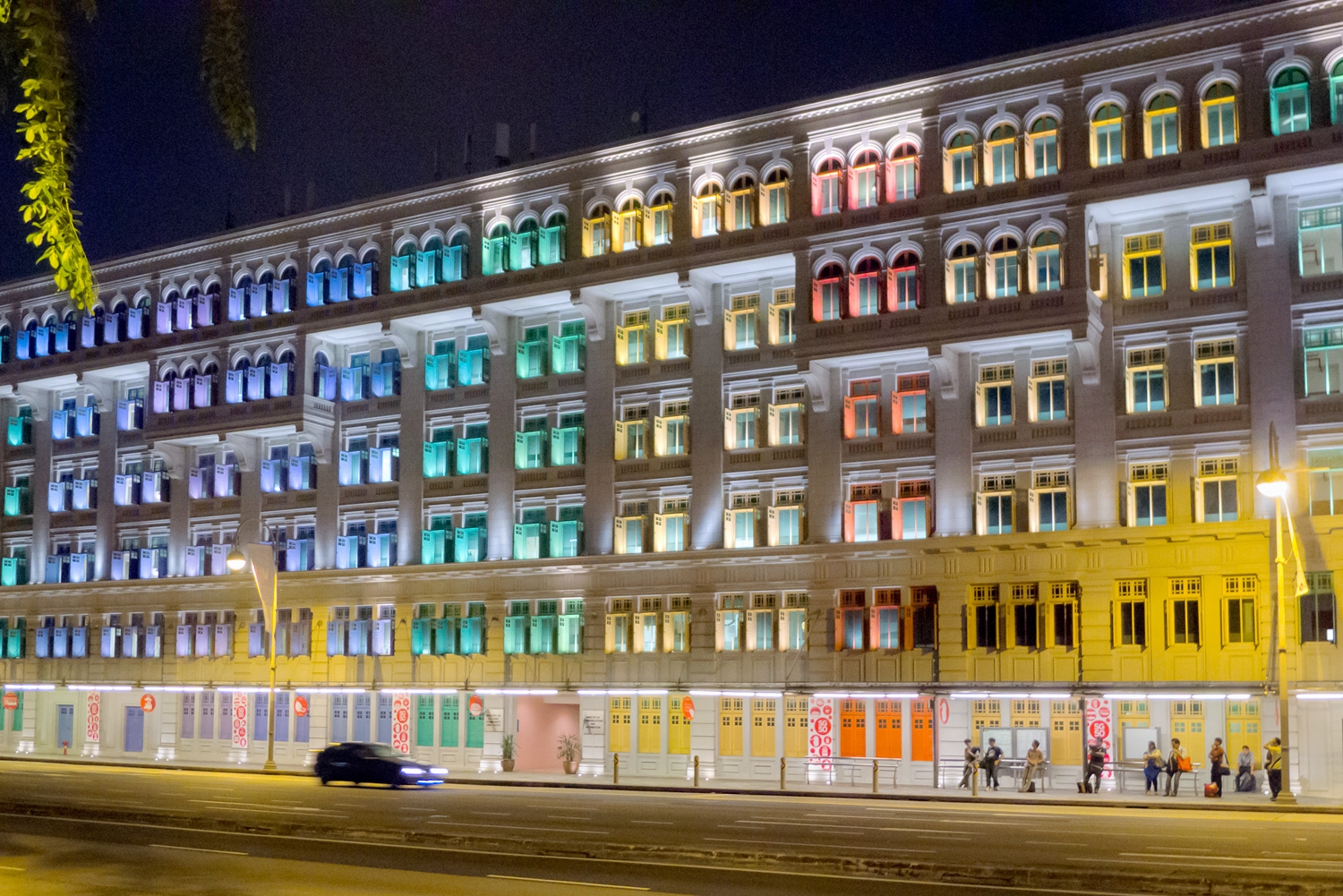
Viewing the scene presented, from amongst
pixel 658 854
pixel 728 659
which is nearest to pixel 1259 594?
pixel 728 659

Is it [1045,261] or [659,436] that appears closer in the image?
[1045,261]

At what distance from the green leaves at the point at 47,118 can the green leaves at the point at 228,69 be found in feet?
2.43

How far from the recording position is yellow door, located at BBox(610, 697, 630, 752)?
159 ft

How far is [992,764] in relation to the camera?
131 ft

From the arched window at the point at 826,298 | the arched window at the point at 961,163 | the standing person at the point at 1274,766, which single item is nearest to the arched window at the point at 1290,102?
the arched window at the point at 961,163

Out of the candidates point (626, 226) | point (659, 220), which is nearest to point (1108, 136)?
point (659, 220)

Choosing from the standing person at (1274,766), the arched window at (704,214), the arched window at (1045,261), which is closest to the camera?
the standing person at (1274,766)

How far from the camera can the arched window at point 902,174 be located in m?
45.5

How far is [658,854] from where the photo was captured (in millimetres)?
21109

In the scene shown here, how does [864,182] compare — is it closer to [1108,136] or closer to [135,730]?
[1108,136]

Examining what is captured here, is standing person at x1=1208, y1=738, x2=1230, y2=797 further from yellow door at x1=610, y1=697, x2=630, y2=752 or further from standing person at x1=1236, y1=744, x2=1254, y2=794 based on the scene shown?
yellow door at x1=610, y1=697, x2=630, y2=752

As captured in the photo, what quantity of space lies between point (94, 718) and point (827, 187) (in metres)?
40.6

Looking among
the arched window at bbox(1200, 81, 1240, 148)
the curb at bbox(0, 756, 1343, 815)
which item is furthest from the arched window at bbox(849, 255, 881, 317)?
the curb at bbox(0, 756, 1343, 815)

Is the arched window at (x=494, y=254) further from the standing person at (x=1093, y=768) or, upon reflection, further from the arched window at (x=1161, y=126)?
the standing person at (x=1093, y=768)
